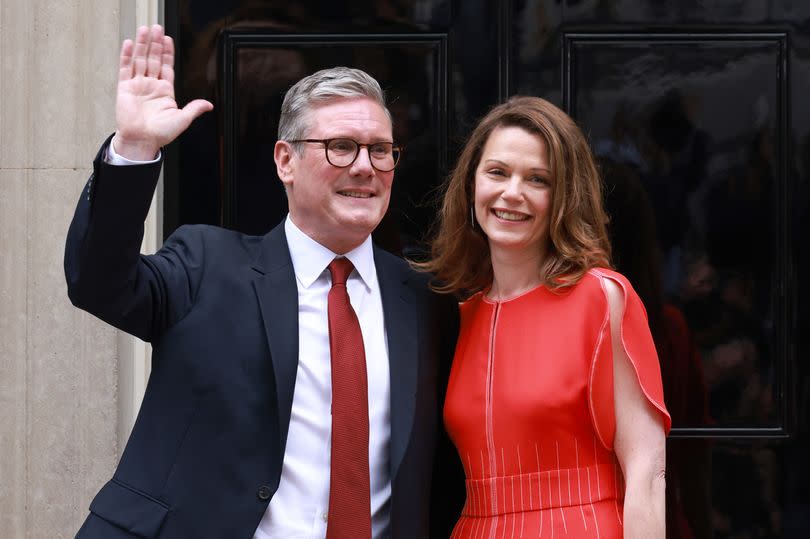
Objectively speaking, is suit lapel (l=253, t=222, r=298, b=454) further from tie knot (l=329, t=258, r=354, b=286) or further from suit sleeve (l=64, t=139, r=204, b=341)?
suit sleeve (l=64, t=139, r=204, b=341)

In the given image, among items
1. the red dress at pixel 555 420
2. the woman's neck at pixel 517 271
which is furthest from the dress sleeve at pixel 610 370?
the woman's neck at pixel 517 271

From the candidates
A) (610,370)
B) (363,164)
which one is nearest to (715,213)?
(610,370)

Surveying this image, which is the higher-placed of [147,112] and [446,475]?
[147,112]

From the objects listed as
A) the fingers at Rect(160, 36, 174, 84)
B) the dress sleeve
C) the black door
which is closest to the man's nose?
the fingers at Rect(160, 36, 174, 84)

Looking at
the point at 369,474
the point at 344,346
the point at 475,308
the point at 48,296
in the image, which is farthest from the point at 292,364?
the point at 48,296

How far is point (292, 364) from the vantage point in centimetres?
271

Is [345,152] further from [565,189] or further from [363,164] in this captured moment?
[565,189]

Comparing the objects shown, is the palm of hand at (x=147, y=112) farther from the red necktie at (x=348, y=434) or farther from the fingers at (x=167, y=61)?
the red necktie at (x=348, y=434)

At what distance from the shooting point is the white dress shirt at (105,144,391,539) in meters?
2.70

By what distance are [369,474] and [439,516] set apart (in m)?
0.48

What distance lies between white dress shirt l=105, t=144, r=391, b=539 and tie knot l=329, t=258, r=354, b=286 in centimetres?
2

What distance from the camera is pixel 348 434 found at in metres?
2.70

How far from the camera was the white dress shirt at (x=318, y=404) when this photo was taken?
2.70m

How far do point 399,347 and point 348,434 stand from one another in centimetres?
31
